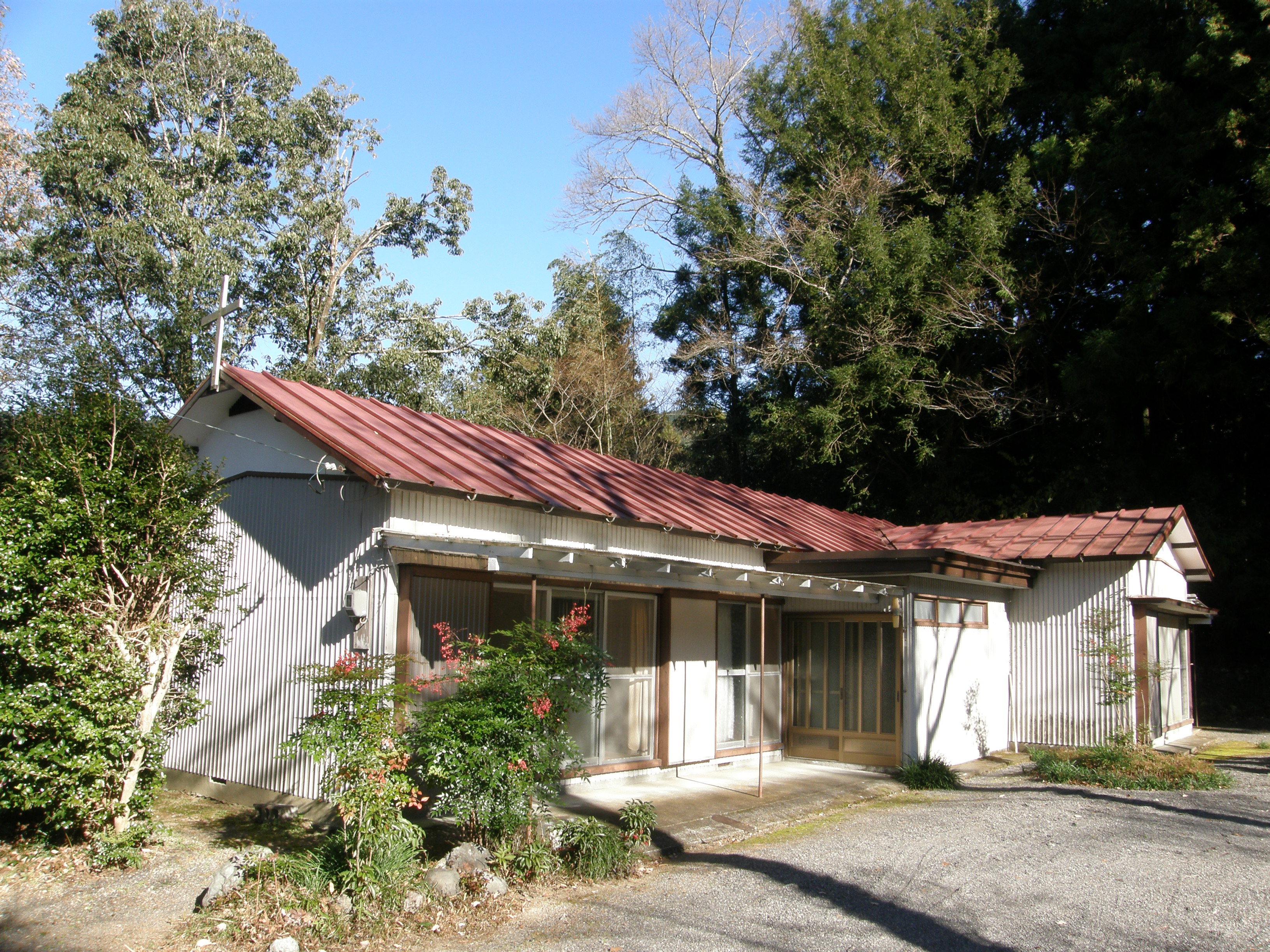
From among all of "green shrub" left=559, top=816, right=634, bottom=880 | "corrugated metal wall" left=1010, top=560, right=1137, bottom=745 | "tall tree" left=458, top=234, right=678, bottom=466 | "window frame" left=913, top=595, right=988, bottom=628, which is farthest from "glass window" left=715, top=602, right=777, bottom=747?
"tall tree" left=458, top=234, right=678, bottom=466

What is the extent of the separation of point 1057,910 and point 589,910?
301cm

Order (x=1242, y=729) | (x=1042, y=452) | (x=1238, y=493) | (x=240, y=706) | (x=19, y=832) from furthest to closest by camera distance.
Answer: (x=1042, y=452) → (x=1238, y=493) → (x=1242, y=729) → (x=240, y=706) → (x=19, y=832)

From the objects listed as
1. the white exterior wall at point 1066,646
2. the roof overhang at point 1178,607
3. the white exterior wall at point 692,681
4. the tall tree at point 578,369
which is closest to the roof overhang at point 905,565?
the white exterior wall at point 1066,646

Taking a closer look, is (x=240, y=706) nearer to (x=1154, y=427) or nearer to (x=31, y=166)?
(x=31, y=166)

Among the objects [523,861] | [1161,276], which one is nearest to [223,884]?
[523,861]

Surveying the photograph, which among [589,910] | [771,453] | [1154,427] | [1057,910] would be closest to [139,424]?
[589,910]

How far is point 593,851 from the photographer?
262 inches

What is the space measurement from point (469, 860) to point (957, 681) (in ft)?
26.6

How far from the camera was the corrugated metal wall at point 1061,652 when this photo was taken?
12820 millimetres

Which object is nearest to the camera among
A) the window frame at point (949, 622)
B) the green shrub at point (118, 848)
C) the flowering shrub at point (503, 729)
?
the flowering shrub at point (503, 729)

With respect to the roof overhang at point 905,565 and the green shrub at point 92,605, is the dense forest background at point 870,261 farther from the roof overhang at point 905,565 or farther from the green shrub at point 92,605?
the green shrub at point 92,605

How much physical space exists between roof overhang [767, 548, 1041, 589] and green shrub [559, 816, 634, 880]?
558cm

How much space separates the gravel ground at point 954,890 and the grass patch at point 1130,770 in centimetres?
123

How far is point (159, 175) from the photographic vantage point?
20.8m
